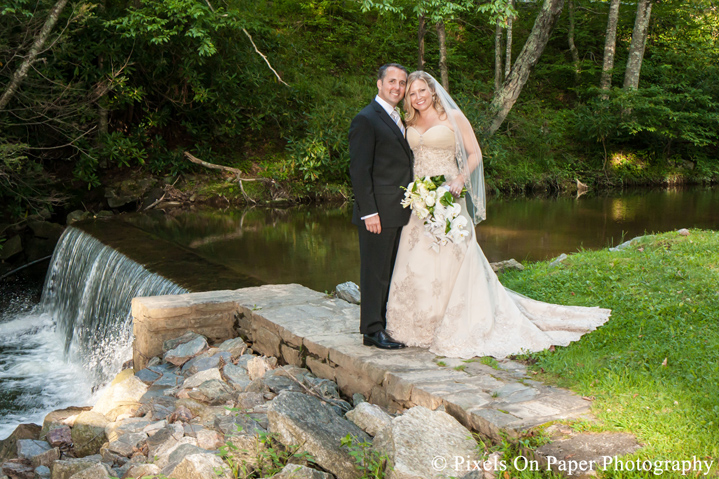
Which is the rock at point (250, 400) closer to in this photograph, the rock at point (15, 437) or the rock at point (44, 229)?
the rock at point (15, 437)

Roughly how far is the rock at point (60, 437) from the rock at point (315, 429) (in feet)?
7.05

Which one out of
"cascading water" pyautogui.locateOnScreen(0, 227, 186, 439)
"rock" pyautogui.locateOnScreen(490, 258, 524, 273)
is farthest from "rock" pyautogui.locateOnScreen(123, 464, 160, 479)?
"rock" pyautogui.locateOnScreen(490, 258, 524, 273)

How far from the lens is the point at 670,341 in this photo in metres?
3.95

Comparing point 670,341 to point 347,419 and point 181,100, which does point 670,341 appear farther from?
point 181,100

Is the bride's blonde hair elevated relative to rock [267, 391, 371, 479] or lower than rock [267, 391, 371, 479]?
elevated

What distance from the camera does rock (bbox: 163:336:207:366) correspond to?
5.18 metres

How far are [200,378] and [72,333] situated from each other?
185 inches

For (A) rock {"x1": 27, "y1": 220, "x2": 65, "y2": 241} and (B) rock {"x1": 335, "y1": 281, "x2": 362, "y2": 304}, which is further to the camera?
(A) rock {"x1": 27, "y1": 220, "x2": 65, "y2": 241}

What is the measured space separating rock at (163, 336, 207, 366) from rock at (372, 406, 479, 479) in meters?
2.63

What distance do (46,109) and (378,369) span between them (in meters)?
10.5

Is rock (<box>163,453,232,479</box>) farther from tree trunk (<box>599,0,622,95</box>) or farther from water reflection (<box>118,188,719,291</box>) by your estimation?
tree trunk (<box>599,0,622,95</box>)

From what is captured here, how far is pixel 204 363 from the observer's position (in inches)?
197

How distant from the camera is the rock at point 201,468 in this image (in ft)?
9.77

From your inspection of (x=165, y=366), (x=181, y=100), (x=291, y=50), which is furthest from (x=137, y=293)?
(x=291, y=50)
